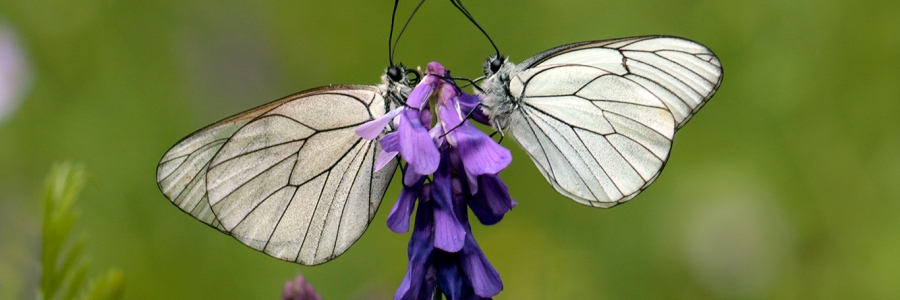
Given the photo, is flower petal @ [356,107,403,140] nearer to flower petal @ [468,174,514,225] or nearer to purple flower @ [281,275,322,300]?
flower petal @ [468,174,514,225]

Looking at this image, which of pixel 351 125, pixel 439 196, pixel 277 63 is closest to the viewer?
pixel 439 196

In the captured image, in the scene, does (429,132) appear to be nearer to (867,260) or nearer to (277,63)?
(867,260)

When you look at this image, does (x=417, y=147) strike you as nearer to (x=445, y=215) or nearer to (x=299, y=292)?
(x=445, y=215)

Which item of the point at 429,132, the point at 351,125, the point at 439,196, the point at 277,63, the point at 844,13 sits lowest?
the point at 439,196

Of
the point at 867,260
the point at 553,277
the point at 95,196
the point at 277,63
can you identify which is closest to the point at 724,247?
the point at 867,260

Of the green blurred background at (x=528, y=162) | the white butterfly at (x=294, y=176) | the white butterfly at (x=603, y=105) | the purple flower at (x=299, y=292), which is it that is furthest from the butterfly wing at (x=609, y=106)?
the green blurred background at (x=528, y=162)

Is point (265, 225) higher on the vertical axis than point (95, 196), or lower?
lower

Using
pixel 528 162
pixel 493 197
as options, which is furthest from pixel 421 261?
pixel 528 162
